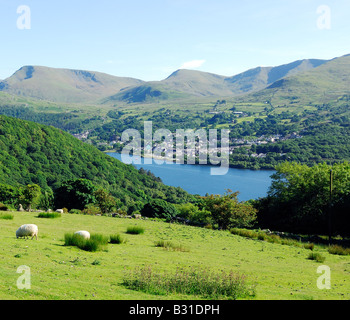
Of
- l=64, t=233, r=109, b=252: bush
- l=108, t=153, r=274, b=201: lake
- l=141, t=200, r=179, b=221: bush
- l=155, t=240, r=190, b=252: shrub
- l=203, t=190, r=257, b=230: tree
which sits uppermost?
l=64, t=233, r=109, b=252: bush

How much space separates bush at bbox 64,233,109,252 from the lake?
94460mm

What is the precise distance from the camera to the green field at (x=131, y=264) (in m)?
8.28

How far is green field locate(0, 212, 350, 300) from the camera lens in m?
8.28

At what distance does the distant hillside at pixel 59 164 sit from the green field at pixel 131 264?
49834 mm

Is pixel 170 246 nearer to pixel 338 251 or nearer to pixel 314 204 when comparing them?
pixel 338 251

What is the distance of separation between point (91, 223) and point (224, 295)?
50.9 ft

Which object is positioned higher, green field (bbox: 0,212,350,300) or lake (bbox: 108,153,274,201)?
green field (bbox: 0,212,350,300)

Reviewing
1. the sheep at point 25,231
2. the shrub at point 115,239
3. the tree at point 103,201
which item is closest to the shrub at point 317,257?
the shrub at point 115,239

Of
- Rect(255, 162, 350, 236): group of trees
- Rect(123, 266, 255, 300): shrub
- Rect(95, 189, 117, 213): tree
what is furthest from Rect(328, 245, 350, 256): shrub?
Rect(95, 189, 117, 213): tree

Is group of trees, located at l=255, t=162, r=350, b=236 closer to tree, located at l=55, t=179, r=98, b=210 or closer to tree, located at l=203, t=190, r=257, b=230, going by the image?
tree, located at l=203, t=190, r=257, b=230

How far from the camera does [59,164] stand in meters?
81.6

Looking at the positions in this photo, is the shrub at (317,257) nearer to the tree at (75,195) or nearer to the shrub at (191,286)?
the shrub at (191,286)

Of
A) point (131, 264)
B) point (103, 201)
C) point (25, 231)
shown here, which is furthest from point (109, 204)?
point (131, 264)
